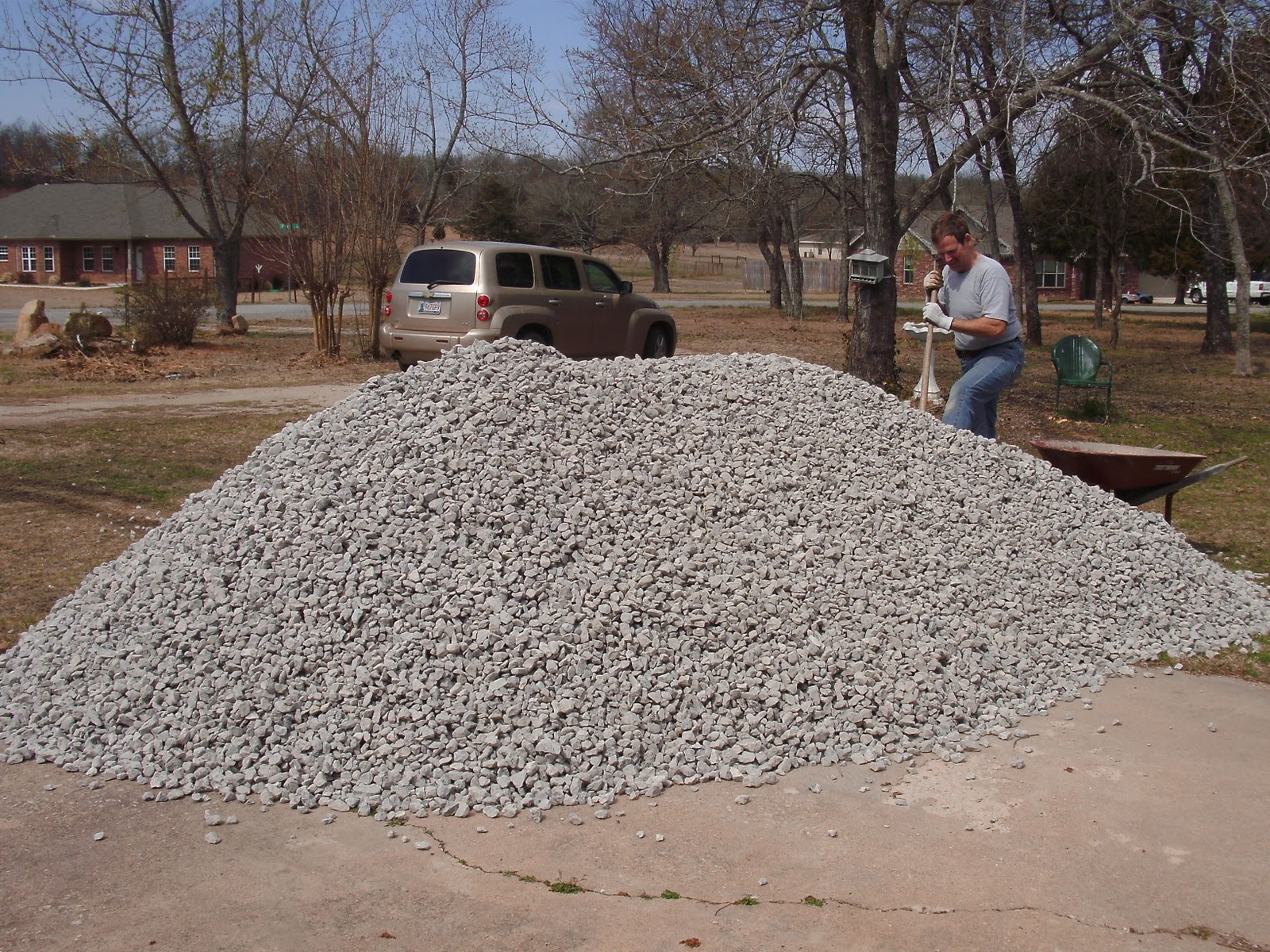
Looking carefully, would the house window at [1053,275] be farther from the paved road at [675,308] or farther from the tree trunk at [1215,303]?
the tree trunk at [1215,303]

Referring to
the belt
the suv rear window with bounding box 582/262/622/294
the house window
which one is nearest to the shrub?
the suv rear window with bounding box 582/262/622/294

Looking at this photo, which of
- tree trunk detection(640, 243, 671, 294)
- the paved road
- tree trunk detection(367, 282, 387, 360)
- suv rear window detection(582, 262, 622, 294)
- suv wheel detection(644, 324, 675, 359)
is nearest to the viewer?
suv rear window detection(582, 262, 622, 294)

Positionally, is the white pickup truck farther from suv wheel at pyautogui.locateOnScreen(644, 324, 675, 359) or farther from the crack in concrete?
the crack in concrete

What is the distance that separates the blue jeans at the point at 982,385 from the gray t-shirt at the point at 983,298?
7 centimetres

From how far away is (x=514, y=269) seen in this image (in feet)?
45.1

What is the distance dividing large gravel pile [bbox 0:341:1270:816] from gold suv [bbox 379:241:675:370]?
737cm

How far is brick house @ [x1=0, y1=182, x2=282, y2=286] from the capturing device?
175 feet

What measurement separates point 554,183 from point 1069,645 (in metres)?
40.3

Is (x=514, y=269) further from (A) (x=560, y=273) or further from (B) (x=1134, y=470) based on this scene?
(B) (x=1134, y=470)

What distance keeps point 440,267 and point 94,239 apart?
47559 mm

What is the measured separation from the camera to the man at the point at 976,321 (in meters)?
7.04

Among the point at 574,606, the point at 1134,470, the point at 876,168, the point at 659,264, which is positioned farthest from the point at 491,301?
the point at 659,264

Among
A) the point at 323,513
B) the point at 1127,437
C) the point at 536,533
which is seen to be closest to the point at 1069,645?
the point at 536,533

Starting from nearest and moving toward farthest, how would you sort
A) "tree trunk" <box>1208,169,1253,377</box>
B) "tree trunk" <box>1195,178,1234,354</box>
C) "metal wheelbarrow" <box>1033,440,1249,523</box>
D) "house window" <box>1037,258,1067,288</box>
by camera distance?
"metal wheelbarrow" <box>1033,440,1249,523</box> < "tree trunk" <box>1208,169,1253,377</box> < "tree trunk" <box>1195,178,1234,354</box> < "house window" <box>1037,258,1067,288</box>
